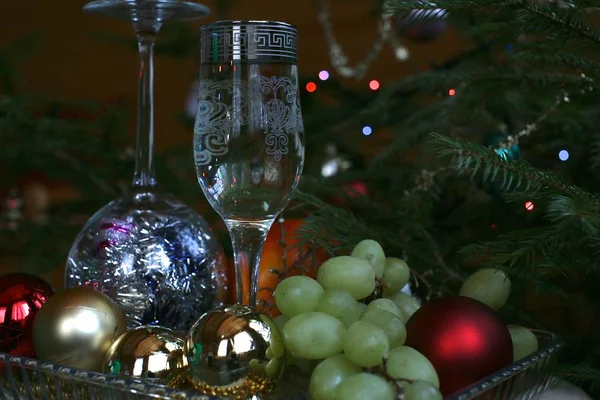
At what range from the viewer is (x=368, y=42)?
2.77 m

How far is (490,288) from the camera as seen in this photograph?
1.79ft

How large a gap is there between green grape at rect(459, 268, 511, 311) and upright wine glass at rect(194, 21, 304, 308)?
0.16 m

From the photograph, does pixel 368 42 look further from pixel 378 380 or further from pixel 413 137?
pixel 378 380

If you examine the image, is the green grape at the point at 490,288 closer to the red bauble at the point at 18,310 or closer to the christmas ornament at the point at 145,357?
the christmas ornament at the point at 145,357

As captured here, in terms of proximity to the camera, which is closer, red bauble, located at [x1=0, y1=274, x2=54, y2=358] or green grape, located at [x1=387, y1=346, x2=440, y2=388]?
green grape, located at [x1=387, y1=346, x2=440, y2=388]

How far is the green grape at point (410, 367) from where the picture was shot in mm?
408

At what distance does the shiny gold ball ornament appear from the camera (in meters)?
0.42

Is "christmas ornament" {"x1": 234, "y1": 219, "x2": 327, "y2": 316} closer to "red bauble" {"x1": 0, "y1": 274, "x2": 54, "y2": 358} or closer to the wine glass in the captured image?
the wine glass

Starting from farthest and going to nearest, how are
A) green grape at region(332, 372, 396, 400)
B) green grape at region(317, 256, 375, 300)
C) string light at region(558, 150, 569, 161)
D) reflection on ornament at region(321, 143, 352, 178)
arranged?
reflection on ornament at region(321, 143, 352, 178), string light at region(558, 150, 569, 161), green grape at region(317, 256, 375, 300), green grape at region(332, 372, 396, 400)

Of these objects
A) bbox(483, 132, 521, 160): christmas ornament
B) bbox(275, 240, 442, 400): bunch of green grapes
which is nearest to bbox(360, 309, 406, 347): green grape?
bbox(275, 240, 442, 400): bunch of green grapes

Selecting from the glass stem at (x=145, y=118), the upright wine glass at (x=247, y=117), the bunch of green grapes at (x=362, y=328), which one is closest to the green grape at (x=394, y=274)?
the bunch of green grapes at (x=362, y=328)

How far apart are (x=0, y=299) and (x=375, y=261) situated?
0.92ft

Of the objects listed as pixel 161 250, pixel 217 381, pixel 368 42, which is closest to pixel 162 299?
pixel 161 250

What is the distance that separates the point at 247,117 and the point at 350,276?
0.12m
